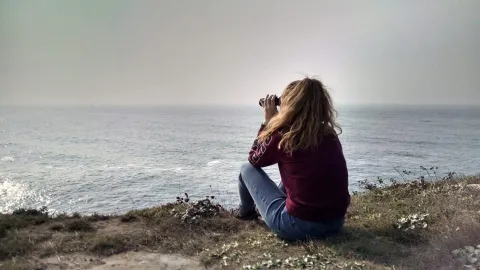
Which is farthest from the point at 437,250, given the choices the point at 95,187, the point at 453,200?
the point at 95,187

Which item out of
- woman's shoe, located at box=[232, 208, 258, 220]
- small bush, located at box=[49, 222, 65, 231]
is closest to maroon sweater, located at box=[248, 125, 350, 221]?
woman's shoe, located at box=[232, 208, 258, 220]

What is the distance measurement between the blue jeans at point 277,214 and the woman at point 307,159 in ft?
0.04

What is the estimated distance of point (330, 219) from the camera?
15.5 ft

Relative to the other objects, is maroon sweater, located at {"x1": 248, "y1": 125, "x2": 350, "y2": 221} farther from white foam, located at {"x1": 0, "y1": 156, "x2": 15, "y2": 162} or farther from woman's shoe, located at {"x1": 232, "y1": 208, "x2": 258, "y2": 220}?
white foam, located at {"x1": 0, "y1": 156, "x2": 15, "y2": 162}

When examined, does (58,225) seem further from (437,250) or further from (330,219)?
(437,250)

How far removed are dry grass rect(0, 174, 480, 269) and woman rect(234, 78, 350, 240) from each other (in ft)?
1.04

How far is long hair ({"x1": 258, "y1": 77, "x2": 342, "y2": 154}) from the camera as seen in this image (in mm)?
4316

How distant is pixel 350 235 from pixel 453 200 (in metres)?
2.42

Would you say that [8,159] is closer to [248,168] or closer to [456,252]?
[248,168]

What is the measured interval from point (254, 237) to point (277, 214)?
2.03 ft

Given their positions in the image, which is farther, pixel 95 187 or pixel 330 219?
pixel 95 187

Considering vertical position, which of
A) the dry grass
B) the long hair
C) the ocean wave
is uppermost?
the long hair

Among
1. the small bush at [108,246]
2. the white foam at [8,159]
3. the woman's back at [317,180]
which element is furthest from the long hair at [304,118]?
the white foam at [8,159]

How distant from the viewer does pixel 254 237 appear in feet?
17.2
